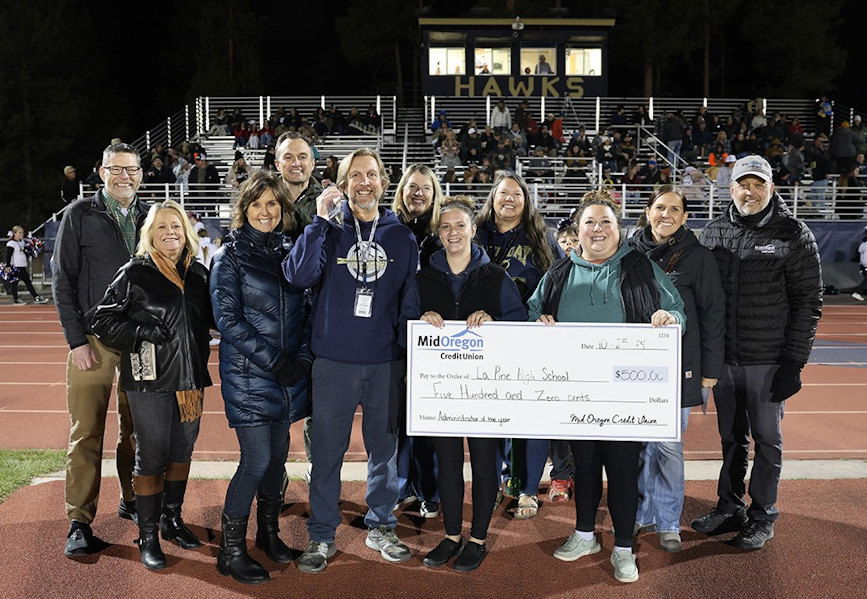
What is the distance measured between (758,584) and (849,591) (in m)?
0.43

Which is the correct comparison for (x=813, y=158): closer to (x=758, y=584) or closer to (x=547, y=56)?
(x=547, y=56)

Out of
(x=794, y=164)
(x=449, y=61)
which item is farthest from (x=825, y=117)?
(x=449, y=61)

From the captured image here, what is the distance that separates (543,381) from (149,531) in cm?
228

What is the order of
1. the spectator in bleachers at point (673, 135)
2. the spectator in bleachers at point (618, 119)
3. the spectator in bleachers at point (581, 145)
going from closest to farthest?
the spectator in bleachers at point (581, 145) < the spectator in bleachers at point (673, 135) < the spectator in bleachers at point (618, 119)

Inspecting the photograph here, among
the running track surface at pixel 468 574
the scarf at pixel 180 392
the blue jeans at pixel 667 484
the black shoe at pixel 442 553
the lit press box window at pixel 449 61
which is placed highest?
the lit press box window at pixel 449 61

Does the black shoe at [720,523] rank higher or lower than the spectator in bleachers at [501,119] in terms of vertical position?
lower

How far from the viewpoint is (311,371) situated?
178 inches

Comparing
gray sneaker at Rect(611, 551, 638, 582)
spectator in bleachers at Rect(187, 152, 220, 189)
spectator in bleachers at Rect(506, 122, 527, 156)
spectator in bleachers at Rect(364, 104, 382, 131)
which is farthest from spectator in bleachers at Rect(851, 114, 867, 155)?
gray sneaker at Rect(611, 551, 638, 582)

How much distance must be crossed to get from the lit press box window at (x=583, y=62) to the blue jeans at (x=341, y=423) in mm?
28975

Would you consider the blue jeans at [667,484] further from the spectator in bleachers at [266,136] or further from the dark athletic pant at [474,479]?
the spectator in bleachers at [266,136]

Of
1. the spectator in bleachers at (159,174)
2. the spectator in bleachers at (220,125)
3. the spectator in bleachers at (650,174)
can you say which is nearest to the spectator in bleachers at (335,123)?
the spectator in bleachers at (220,125)

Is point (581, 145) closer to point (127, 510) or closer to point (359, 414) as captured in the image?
point (359, 414)

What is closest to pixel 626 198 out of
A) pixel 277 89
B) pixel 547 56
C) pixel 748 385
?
pixel 547 56

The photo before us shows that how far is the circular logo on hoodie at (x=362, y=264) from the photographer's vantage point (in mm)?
4414
